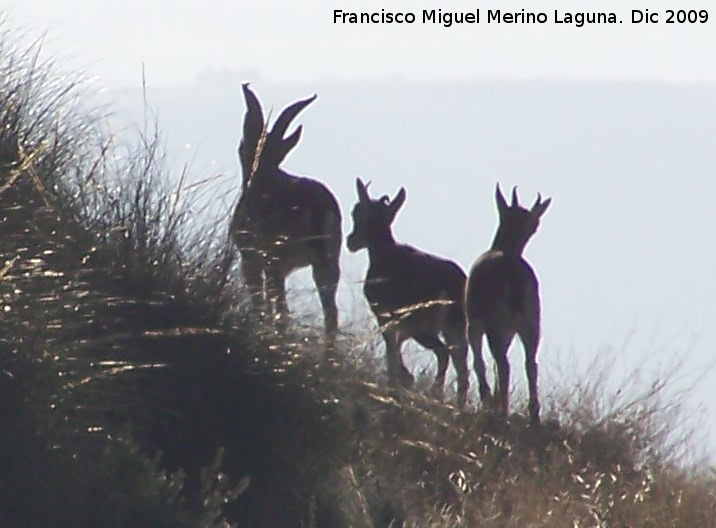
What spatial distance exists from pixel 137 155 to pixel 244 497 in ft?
7.97

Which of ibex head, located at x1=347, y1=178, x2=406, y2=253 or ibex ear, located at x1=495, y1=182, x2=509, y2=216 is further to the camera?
ibex head, located at x1=347, y1=178, x2=406, y2=253

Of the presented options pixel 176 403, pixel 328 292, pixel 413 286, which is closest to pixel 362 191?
pixel 413 286

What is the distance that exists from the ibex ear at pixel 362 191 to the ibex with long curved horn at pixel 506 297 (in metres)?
1.32

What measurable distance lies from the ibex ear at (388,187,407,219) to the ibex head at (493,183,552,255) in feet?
4.00

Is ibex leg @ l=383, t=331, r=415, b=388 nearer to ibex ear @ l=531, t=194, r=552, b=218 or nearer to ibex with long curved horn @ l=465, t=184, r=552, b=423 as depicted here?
ibex with long curved horn @ l=465, t=184, r=552, b=423

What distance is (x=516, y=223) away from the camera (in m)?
13.4

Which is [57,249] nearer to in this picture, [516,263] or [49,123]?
[49,123]

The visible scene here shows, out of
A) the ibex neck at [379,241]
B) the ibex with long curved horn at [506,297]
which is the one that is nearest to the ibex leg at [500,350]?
the ibex with long curved horn at [506,297]

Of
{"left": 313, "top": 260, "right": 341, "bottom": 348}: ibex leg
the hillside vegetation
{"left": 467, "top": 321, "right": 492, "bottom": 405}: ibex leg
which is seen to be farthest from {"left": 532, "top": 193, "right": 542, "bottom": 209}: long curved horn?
the hillside vegetation

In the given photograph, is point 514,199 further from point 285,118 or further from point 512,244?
point 285,118

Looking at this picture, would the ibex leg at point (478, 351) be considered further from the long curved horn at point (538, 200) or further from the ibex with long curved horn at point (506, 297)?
the long curved horn at point (538, 200)

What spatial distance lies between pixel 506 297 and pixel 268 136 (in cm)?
205

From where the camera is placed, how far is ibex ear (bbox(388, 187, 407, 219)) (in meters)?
14.5

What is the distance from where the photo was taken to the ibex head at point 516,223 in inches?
527
